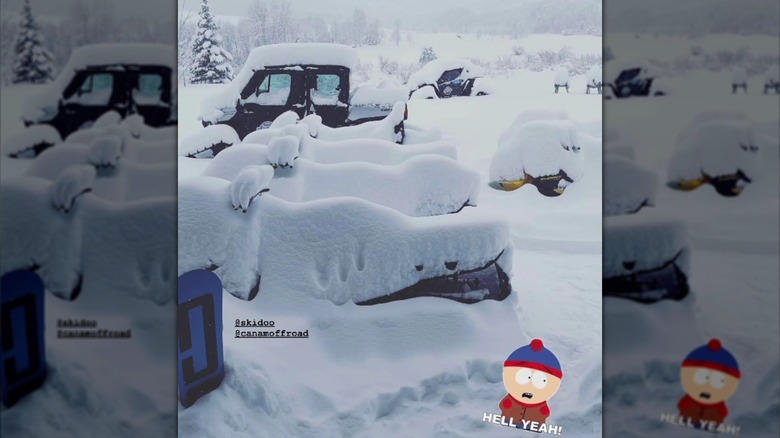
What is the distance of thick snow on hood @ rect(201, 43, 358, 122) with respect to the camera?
94.3 inches

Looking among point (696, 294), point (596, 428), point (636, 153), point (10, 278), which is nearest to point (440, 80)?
point (636, 153)

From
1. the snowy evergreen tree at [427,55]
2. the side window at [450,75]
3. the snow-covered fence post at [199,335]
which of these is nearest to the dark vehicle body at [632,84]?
the side window at [450,75]

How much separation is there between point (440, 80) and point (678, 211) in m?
0.99

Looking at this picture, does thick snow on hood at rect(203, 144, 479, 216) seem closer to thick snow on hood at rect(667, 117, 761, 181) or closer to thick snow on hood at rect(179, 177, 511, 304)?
thick snow on hood at rect(179, 177, 511, 304)

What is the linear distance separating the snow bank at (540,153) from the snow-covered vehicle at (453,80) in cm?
22

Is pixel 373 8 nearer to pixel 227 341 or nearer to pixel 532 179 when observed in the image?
pixel 532 179

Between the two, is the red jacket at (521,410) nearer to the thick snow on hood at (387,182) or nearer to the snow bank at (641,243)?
the snow bank at (641,243)

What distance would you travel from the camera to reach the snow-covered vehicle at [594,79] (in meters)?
2.34

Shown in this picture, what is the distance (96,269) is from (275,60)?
104 centimetres

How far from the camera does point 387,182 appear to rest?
2361 millimetres

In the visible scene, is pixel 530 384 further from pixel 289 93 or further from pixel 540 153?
pixel 289 93

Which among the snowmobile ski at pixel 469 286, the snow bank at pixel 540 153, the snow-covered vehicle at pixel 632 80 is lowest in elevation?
the snowmobile ski at pixel 469 286

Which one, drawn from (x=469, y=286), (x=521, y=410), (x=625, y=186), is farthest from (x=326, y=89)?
(x=521, y=410)

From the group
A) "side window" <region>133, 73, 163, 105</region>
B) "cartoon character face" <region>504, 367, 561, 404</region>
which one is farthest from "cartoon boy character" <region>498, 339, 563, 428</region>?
"side window" <region>133, 73, 163, 105</region>
